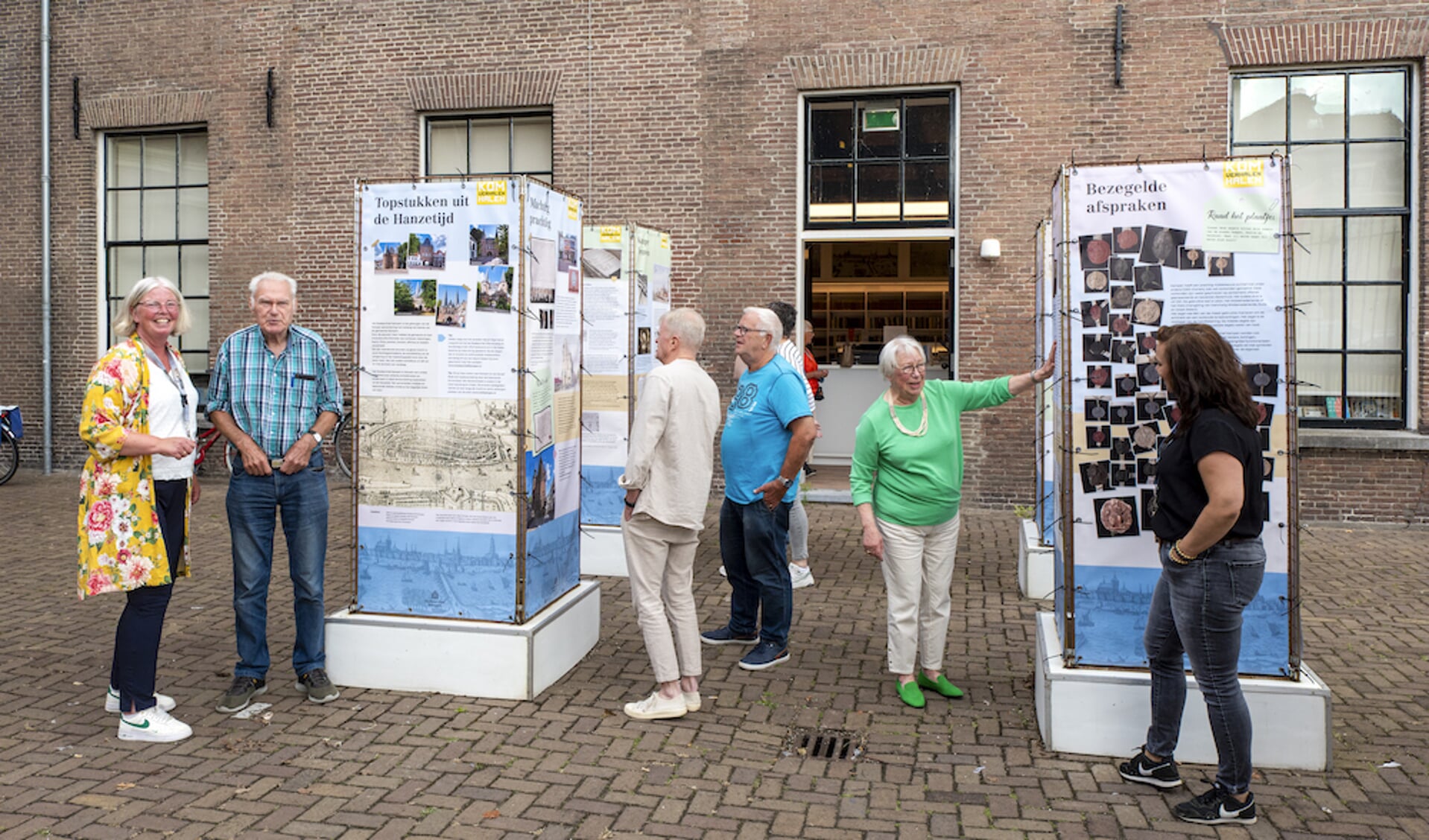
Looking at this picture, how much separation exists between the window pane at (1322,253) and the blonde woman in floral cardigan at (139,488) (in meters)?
9.86

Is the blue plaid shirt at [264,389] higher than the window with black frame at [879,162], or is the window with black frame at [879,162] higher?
the window with black frame at [879,162]

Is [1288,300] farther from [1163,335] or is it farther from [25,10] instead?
[25,10]

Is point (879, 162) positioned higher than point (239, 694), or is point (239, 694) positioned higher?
point (879, 162)

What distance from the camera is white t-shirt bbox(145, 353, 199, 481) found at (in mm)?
4391

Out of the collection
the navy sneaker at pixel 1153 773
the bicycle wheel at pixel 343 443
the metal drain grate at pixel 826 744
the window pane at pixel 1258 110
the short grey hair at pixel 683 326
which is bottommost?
the metal drain grate at pixel 826 744

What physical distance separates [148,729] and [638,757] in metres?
1.98

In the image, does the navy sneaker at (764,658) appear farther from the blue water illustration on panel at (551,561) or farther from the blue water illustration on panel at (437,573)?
the blue water illustration on panel at (437,573)

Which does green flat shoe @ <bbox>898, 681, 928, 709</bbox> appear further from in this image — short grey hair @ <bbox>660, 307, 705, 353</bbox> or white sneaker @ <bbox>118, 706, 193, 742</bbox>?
white sneaker @ <bbox>118, 706, 193, 742</bbox>

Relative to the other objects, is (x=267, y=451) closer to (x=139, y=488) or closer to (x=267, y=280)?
(x=139, y=488)

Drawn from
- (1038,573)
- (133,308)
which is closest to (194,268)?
(133,308)

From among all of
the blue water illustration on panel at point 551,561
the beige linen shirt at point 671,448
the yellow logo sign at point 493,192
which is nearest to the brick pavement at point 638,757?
the blue water illustration on panel at point 551,561

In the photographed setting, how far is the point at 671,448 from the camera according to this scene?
4.69m

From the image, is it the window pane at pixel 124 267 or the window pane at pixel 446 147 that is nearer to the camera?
the window pane at pixel 446 147

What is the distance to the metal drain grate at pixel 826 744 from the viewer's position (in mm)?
4352
